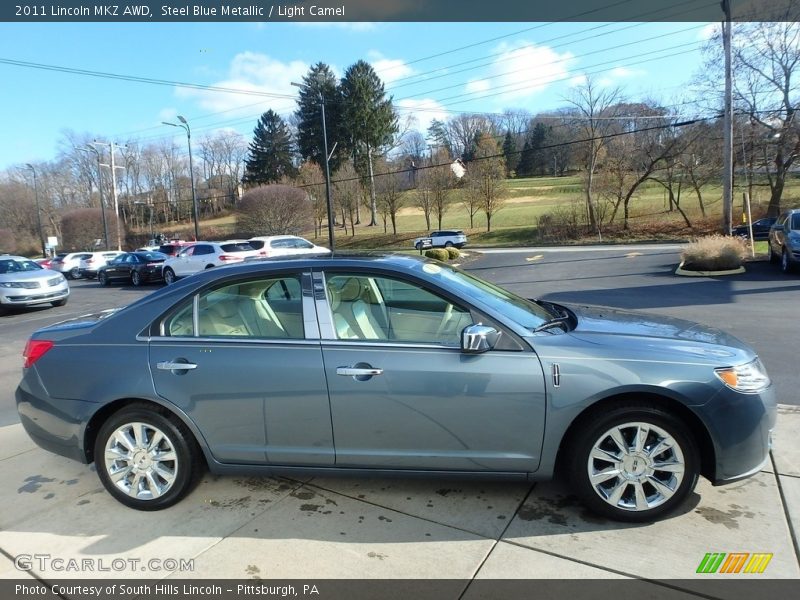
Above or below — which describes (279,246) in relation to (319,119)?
below

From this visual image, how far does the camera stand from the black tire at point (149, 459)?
3.26m

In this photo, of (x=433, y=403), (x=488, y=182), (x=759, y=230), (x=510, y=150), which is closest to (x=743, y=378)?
(x=433, y=403)

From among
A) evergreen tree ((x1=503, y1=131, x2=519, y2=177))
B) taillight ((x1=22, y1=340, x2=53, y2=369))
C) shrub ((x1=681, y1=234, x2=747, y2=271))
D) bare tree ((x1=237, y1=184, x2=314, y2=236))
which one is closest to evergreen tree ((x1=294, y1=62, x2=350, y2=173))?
bare tree ((x1=237, y1=184, x2=314, y2=236))

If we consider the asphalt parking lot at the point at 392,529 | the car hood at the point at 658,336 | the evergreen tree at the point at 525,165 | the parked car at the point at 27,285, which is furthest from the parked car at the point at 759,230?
the evergreen tree at the point at 525,165

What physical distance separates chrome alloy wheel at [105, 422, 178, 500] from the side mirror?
6.30 ft

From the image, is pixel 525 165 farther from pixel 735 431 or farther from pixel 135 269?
pixel 735 431

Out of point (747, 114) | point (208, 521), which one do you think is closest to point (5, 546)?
point (208, 521)

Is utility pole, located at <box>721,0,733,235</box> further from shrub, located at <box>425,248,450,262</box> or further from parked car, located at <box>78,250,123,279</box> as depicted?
parked car, located at <box>78,250,123,279</box>

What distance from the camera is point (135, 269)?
23.0m

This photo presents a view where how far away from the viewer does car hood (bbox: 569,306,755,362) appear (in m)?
3.01

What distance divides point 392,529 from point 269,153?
263 ft

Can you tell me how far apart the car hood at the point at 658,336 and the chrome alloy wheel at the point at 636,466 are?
1.52 ft

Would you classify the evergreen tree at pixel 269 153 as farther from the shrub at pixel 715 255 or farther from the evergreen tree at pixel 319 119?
the shrub at pixel 715 255

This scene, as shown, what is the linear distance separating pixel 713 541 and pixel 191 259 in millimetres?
21024
